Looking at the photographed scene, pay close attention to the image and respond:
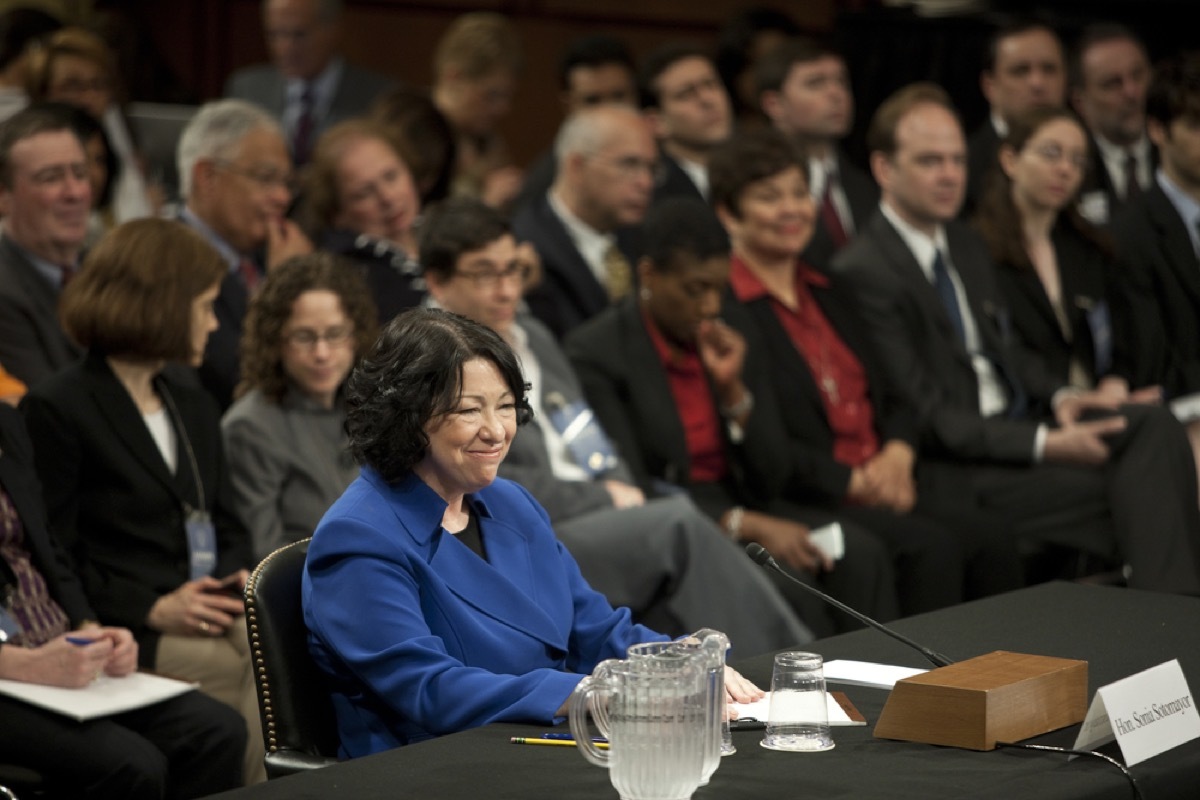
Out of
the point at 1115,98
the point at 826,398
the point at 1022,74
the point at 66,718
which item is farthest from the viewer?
the point at 1115,98

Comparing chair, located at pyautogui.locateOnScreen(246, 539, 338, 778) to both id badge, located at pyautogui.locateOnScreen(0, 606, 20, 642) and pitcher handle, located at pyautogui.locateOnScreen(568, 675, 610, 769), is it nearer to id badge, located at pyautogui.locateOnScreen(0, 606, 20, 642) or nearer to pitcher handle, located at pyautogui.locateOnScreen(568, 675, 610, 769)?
pitcher handle, located at pyautogui.locateOnScreen(568, 675, 610, 769)

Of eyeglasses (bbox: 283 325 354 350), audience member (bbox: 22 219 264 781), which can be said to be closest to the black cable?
audience member (bbox: 22 219 264 781)

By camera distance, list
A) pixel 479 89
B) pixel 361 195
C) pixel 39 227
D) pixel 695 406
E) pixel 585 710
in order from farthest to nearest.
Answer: pixel 479 89 → pixel 361 195 → pixel 695 406 → pixel 39 227 → pixel 585 710

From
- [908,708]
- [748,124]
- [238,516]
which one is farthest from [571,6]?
[908,708]

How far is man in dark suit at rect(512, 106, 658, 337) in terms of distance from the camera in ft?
16.3

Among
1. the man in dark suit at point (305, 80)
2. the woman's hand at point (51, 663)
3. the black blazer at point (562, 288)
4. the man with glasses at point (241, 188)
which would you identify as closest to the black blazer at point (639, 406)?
the black blazer at point (562, 288)

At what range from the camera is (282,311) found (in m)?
3.70

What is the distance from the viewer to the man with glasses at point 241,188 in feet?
15.1

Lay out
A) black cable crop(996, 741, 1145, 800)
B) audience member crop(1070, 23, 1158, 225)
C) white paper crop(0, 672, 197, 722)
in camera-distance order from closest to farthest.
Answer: black cable crop(996, 741, 1145, 800), white paper crop(0, 672, 197, 722), audience member crop(1070, 23, 1158, 225)

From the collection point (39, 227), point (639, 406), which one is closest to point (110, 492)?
point (39, 227)

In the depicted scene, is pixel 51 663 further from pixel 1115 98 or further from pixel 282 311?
pixel 1115 98

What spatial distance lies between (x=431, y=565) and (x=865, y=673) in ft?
2.11

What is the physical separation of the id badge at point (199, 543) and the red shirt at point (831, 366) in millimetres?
1828

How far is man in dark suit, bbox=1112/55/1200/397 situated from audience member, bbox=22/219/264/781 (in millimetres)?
3296
